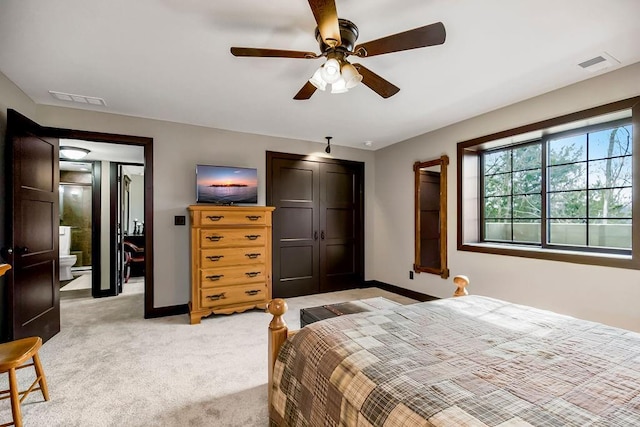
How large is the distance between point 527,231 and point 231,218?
3.36 meters

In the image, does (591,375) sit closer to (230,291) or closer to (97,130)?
(230,291)

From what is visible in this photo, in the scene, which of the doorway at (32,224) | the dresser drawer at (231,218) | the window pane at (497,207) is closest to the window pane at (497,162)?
the window pane at (497,207)

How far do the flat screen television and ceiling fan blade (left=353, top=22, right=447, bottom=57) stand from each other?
8.46ft

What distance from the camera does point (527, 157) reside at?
3350mm

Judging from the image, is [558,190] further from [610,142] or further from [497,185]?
[497,185]

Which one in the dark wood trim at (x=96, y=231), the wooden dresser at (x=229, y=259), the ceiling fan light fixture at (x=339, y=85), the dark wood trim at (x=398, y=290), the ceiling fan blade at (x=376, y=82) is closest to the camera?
the ceiling fan light fixture at (x=339, y=85)

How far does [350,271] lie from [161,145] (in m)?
3.33

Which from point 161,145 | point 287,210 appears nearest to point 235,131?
point 161,145

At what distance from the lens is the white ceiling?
1.77m

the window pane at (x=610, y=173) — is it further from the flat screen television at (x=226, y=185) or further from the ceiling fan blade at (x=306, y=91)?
the flat screen television at (x=226, y=185)

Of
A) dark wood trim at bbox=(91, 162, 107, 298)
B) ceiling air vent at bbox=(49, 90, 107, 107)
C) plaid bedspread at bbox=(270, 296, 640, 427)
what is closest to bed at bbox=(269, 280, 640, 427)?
plaid bedspread at bbox=(270, 296, 640, 427)

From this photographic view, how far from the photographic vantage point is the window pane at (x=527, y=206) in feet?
10.6

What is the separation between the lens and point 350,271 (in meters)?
5.05

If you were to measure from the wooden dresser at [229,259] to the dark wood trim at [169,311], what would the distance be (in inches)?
13.2
